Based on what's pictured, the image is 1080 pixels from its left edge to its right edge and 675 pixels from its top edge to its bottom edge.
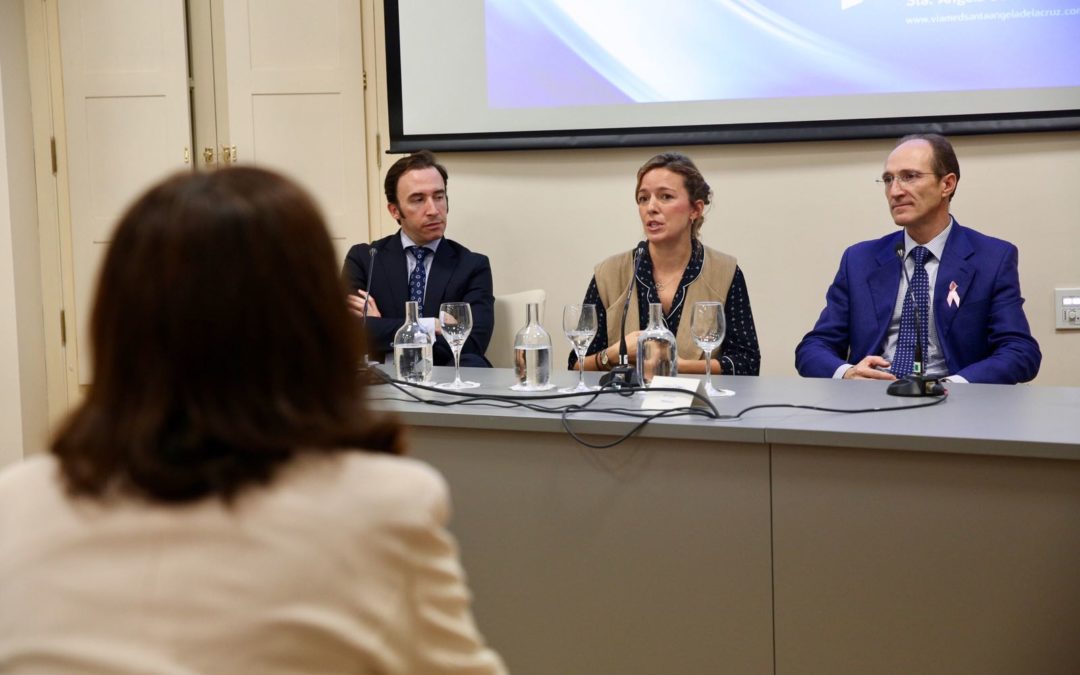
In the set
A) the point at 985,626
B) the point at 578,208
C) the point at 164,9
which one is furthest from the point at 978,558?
the point at 164,9

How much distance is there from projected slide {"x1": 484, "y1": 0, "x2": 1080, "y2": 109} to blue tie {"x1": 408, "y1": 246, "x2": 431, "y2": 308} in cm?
73

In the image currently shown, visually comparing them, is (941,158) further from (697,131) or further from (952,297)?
(697,131)

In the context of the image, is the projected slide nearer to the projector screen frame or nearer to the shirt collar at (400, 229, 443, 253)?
the projector screen frame

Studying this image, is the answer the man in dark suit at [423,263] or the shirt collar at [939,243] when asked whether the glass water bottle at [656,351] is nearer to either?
the shirt collar at [939,243]

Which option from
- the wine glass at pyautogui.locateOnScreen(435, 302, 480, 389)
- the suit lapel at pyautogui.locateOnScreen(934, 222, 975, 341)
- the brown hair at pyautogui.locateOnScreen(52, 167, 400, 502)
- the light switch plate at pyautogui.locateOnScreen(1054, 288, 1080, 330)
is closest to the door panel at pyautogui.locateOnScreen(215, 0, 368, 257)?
the wine glass at pyautogui.locateOnScreen(435, 302, 480, 389)

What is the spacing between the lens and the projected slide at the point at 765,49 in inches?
141

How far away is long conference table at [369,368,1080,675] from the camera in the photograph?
176 cm

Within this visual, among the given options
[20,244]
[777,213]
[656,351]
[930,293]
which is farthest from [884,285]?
[20,244]

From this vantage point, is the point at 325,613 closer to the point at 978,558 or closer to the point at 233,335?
the point at 233,335

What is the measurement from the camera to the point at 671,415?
6.64ft

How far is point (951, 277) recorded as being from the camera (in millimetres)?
2994

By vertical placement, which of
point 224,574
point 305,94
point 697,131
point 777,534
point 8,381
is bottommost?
point 777,534

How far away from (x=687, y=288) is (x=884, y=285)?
1.84 feet

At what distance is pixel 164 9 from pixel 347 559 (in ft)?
13.3
